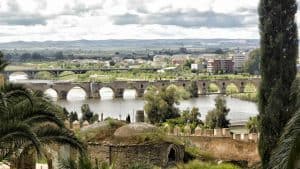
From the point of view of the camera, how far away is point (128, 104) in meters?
66.8

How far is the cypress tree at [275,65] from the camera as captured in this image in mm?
10719

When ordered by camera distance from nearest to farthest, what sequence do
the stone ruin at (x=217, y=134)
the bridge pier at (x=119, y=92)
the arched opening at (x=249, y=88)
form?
1. the stone ruin at (x=217, y=134)
2. the bridge pier at (x=119, y=92)
3. the arched opening at (x=249, y=88)

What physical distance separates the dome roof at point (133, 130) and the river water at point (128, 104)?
23913 millimetres

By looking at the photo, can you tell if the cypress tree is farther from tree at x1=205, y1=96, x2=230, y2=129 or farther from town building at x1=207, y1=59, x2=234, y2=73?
town building at x1=207, y1=59, x2=234, y2=73

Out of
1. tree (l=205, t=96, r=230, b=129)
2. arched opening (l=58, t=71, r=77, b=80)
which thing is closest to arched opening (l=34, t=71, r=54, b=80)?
arched opening (l=58, t=71, r=77, b=80)

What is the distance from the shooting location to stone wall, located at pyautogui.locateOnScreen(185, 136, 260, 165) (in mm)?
16953

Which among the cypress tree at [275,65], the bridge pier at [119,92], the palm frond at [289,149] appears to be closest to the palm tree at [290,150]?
the palm frond at [289,149]

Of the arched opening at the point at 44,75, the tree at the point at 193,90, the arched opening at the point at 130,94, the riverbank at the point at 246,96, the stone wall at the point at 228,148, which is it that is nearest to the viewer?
the stone wall at the point at 228,148

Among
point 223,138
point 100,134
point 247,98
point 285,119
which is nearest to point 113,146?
point 100,134

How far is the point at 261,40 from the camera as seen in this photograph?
1115cm

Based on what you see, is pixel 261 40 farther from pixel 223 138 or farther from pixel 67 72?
pixel 67 72

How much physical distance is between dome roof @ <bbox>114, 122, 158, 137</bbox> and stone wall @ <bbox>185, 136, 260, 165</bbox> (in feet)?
9.36

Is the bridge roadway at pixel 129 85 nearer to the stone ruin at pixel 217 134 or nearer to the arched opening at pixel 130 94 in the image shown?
the arched opening at pixel 130 94

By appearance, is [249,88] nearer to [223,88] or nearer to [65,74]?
[223,88]
